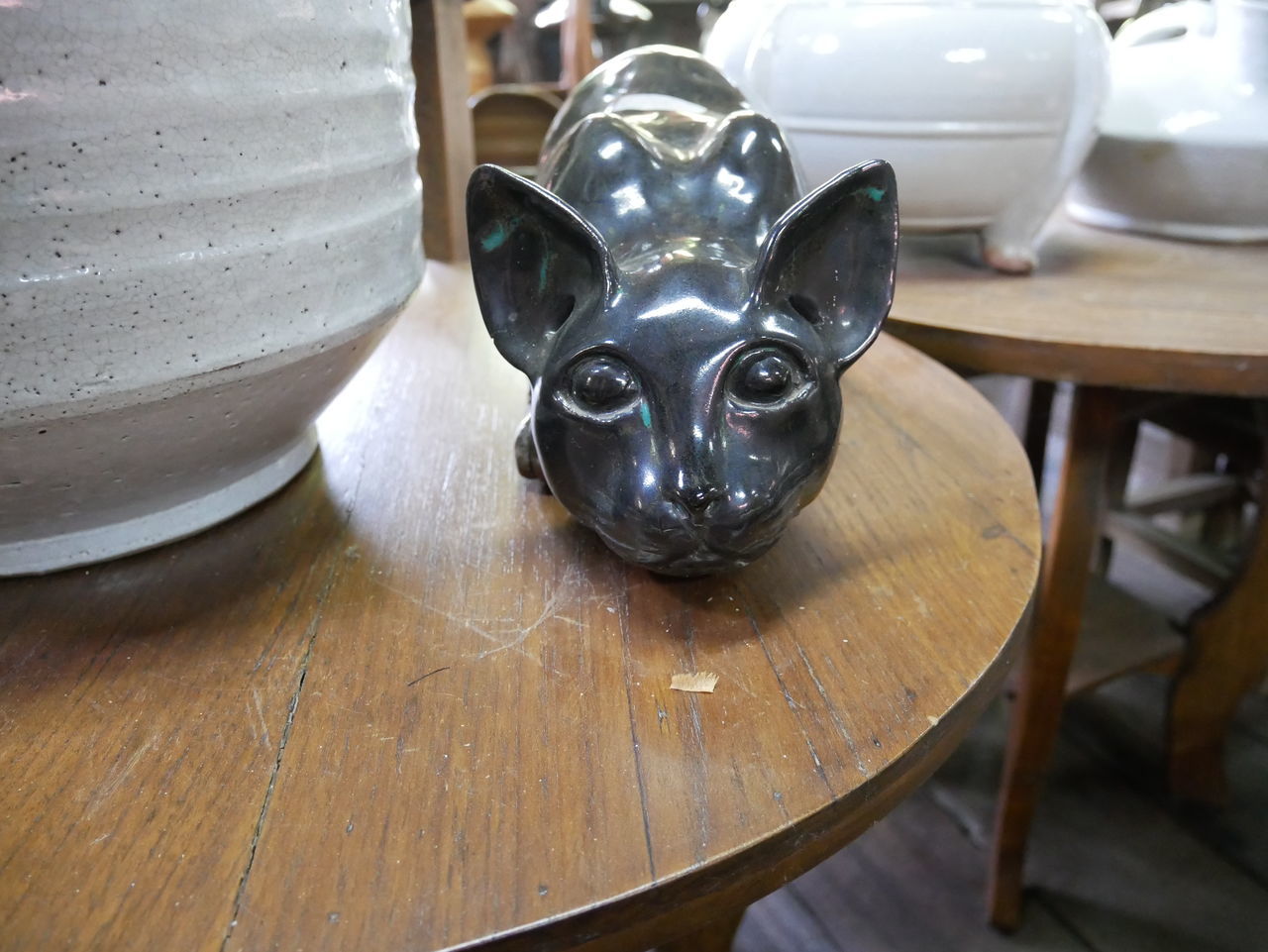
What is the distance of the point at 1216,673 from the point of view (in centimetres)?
91

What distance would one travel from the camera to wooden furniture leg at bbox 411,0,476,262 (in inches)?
31.1

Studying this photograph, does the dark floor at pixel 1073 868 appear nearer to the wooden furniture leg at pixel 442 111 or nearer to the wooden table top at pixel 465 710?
the wooden table top at pixel 465 710

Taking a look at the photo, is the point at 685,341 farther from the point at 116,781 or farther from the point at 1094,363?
the point at 1094,363

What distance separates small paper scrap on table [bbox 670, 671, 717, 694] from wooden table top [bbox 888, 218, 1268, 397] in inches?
15.0

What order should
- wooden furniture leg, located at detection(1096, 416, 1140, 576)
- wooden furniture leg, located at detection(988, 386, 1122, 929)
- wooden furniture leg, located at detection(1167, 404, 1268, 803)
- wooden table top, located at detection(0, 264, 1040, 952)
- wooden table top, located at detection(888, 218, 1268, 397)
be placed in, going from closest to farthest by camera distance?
wooden table top, located at detection(0, 264, 1040, 952), wooden table top, located at detection(888, 218, 1268, 397), wooden furniture leg, located at detection(988, 386, 1122, 929), wooden furniture leg, located at detection(1167, 404, 1268, 803), wooden furniture leg, located at detection(1096, 416, 1140, 576)

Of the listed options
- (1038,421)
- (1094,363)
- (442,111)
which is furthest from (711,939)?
(1038,421)

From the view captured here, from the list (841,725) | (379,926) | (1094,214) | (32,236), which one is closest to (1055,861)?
(1094,214)

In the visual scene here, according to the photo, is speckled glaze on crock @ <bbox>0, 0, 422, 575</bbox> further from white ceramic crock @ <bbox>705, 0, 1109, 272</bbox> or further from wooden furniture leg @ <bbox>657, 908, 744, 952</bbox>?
wooden furniture leg @ <bbox>657, 908, 744, 952</bbox>

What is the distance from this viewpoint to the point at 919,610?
1.22 ft

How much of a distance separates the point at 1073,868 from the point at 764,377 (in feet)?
2.76

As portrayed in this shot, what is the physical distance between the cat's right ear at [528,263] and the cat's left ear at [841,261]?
0.07 metres

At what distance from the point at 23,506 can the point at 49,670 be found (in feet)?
0.21

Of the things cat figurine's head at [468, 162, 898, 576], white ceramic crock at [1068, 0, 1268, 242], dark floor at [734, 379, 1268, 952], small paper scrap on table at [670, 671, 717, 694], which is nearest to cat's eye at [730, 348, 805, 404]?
cat figurine's head at [468, 162, 898, 576]

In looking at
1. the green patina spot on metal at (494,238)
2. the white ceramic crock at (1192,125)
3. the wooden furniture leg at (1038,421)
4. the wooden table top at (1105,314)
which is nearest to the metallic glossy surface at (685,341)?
the green patina spot on metal at (494,238)
